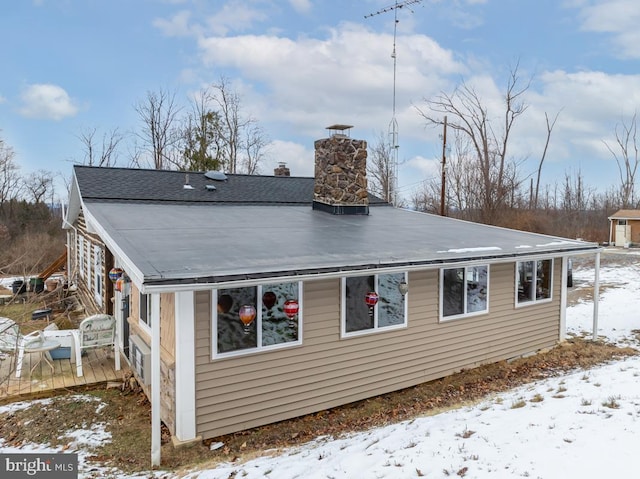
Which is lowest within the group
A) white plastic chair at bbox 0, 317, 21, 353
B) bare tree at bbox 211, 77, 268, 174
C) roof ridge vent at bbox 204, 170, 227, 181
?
white plastic chair at bbox 0, 317, 21, 353

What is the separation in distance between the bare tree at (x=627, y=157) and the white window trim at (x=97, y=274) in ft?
134

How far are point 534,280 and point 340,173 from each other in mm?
4657

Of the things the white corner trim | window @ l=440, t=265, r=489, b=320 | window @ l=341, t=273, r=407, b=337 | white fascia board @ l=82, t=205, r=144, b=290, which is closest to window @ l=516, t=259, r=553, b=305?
window @ l=440, t=265, r=489, b=320

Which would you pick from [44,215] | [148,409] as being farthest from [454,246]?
[44,215]

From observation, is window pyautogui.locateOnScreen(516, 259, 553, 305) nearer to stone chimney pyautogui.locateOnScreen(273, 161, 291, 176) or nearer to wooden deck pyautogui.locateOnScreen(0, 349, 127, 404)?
wooden deck pyautogui.locateOnScreen(0, 349, 127, 404)

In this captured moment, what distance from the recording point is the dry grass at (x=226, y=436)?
4.80 metres

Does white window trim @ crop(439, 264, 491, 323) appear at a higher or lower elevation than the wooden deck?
higher

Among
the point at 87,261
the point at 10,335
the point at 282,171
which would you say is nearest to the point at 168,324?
the point at 10,335

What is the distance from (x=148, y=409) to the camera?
5812 millimetres

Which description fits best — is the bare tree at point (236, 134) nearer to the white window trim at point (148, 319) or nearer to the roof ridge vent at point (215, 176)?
the roof ridge vent at point (215, 176)

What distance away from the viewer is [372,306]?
6.28 meters

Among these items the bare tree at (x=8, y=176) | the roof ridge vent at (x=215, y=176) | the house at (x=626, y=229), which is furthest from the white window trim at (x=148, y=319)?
the house at (x=626, y=229)

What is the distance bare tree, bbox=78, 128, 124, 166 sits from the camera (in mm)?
25766

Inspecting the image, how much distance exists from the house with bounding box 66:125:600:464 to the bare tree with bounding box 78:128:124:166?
18.2 m
